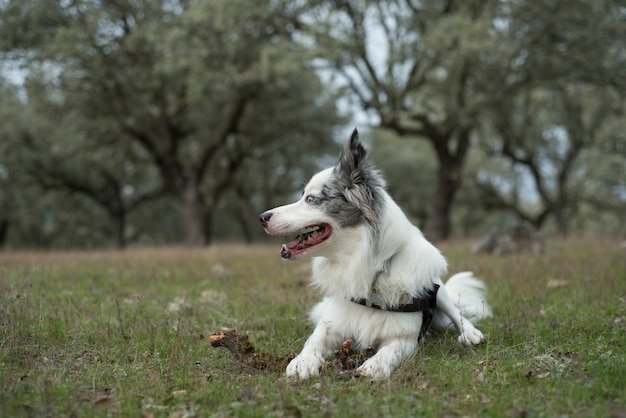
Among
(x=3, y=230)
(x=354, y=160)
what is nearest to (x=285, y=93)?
(x=354, y=160)

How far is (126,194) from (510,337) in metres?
30.3

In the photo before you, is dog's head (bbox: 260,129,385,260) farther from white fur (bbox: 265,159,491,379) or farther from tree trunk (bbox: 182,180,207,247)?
tree trunk (bbox: 182,180,207,247)

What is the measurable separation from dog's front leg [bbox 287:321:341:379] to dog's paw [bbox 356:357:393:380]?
1.16ft

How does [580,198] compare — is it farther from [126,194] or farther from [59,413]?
[59,413]

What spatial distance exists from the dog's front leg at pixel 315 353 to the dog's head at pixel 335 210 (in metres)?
0.74

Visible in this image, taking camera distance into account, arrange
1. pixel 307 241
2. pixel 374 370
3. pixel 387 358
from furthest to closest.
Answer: pixel 307 241 < pixel 387 358 < pixel 374 370

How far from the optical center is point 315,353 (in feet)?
14.8

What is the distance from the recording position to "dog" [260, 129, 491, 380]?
4719 millimetres

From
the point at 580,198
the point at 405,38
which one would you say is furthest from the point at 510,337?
the point at 580,198

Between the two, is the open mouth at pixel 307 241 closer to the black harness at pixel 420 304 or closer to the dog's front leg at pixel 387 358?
the black harness at pixel 420 304

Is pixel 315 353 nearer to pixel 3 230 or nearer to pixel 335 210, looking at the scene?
pixel 335 210

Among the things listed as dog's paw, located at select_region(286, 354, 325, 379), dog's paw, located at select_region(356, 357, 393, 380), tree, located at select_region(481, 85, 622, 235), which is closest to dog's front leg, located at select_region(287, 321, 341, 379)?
dog's paw, located at select_region(286, 354, 325, 379)

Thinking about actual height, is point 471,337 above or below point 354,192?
below

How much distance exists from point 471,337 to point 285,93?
18.2 meters
